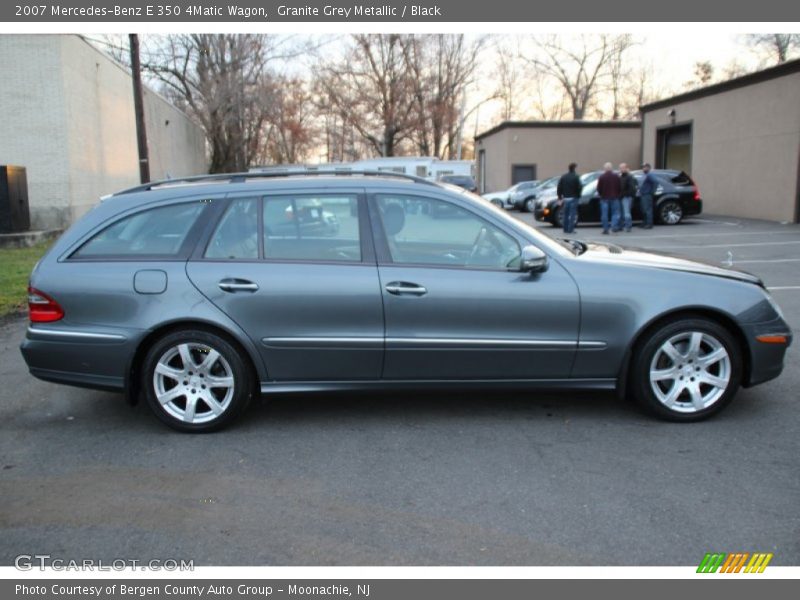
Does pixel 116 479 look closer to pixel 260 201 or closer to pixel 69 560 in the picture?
pixel 69 560

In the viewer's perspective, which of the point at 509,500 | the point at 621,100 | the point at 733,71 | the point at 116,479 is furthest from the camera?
the point at 621,100

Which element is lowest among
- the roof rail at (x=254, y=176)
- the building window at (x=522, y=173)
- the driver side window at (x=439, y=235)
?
the driver side window at (x=439, y=235)

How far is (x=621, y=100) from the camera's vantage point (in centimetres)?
5769

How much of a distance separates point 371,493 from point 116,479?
1431 mm

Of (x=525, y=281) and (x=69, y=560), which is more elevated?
(x=525, y=281)

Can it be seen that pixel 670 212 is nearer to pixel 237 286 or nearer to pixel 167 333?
pixel 237 286

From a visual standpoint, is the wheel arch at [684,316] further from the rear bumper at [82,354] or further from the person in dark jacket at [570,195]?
the person in dark jacket at [570,195]

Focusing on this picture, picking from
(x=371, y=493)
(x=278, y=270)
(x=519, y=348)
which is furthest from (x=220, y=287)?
(x=519, y=348)

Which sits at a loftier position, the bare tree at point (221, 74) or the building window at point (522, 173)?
the bare tree at point (221, 74)

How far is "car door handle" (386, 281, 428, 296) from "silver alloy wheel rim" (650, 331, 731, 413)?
5.01ft

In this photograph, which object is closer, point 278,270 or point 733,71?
point 278,270

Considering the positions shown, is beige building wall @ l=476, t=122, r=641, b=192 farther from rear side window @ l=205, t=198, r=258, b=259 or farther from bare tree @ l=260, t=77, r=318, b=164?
rear side window @ l=205, t=198, r=258, b=259

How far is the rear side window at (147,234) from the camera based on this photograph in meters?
4.51
